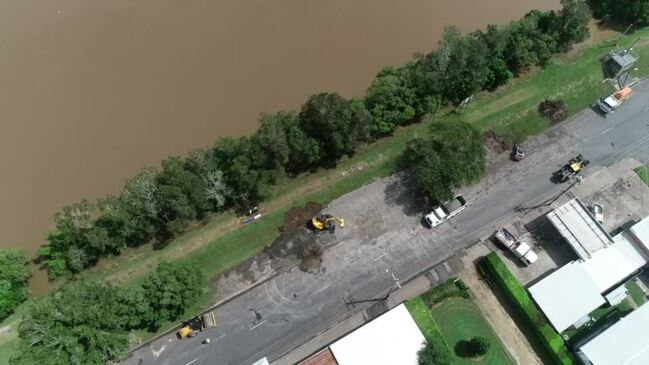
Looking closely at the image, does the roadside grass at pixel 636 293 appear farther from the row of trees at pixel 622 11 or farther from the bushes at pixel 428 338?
the row of trees at pixel 622 11

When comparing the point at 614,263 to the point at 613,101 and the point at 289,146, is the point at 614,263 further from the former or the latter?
the point at 289,146

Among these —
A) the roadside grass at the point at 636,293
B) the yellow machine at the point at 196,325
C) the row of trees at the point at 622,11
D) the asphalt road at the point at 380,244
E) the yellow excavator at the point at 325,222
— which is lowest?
the roadside grass at the point at 636,293

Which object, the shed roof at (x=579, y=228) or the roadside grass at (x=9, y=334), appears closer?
the roadside grass at (x=9, y=334)

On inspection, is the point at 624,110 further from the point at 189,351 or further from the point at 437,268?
the point at 189,351

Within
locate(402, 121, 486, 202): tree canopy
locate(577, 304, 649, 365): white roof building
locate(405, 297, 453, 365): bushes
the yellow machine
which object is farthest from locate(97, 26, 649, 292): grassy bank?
locate(577, 304, 649, 365): white roof building

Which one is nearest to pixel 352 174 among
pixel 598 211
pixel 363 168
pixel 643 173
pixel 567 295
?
pixel 363 168

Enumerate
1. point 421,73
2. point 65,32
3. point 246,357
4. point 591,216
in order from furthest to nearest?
point 65,32
point 421,73
point 591,216
point 246,357

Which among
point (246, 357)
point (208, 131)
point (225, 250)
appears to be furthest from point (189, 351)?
point (208, 131)

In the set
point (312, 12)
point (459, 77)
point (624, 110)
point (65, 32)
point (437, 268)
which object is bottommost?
point (437, 268)

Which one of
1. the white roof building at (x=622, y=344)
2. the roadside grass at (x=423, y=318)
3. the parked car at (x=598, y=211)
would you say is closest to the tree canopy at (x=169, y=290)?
the roadside grass at (x=423, y=318)
